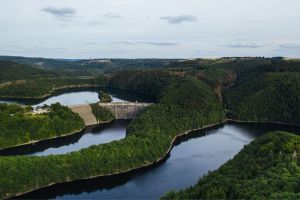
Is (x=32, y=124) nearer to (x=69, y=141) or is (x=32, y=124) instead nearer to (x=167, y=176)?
(x=69, y=141)

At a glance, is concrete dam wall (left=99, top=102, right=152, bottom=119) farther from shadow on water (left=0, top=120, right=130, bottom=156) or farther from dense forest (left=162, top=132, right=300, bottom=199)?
dense forest (left=162, top=132, right=300, bottom=199)

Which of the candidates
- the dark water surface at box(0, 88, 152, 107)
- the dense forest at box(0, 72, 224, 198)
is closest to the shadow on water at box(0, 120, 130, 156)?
the dense forest at box(0, 72, 224, 198)

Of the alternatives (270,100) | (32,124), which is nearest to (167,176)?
(32,124)

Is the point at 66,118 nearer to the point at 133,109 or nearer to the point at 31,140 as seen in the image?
the point at 31,140

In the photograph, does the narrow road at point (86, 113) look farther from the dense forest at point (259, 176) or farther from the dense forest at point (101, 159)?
the dense forest at point (259, 176)

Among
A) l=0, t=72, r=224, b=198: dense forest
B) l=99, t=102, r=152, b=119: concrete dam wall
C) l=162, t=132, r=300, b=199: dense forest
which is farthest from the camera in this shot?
l=99, t=102, r=152, b=119: concrete dam wall

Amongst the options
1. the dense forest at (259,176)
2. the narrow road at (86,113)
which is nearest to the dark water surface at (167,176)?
the dense forest at (259,176)

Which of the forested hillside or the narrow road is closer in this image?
the narrow road
